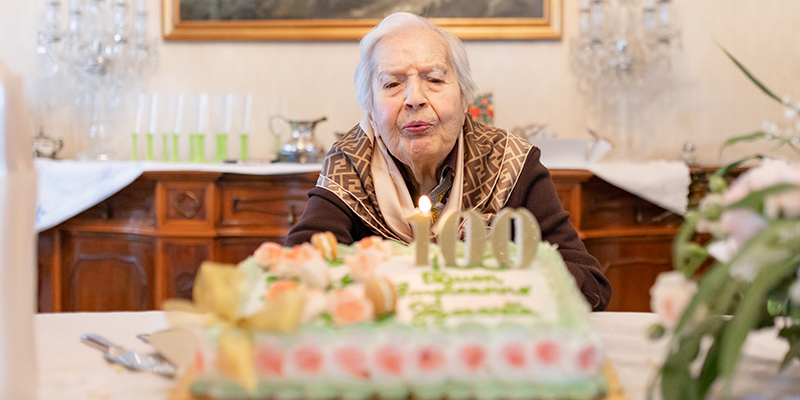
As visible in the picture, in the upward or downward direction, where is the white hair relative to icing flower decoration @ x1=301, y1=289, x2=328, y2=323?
upward

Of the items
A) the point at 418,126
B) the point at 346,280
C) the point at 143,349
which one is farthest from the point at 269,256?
the point at 418,126

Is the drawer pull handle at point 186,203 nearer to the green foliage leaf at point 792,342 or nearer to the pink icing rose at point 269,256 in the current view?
the pink icing rose at point 269,256

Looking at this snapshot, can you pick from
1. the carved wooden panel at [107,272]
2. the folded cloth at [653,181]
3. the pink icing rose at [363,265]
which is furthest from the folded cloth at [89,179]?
the pink icing rose at [363,265]

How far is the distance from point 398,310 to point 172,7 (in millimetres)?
3209

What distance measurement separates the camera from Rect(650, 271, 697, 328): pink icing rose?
669mm

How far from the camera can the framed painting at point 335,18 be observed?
354cm

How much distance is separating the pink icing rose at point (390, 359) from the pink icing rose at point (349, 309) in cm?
5

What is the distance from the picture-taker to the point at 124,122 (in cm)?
370

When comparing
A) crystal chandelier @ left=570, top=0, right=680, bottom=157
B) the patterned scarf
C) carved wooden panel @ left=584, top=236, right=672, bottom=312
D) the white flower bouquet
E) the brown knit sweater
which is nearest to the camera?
the white flower bouquet

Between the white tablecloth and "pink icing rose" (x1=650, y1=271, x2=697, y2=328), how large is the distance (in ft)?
0.60

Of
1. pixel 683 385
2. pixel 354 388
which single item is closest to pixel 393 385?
pixel 354 388

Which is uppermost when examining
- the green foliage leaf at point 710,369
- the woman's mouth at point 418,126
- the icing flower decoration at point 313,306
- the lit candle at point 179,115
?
the lit candle at point 179,115

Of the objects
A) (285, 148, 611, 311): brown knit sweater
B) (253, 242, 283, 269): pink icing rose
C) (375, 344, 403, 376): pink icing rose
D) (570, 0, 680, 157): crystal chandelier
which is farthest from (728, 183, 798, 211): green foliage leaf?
(570, 0, 680, 157): crystal chandelier

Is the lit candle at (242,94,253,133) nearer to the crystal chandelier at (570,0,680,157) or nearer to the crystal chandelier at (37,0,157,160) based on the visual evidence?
the crystal chandelier at (37,0,157,160)
